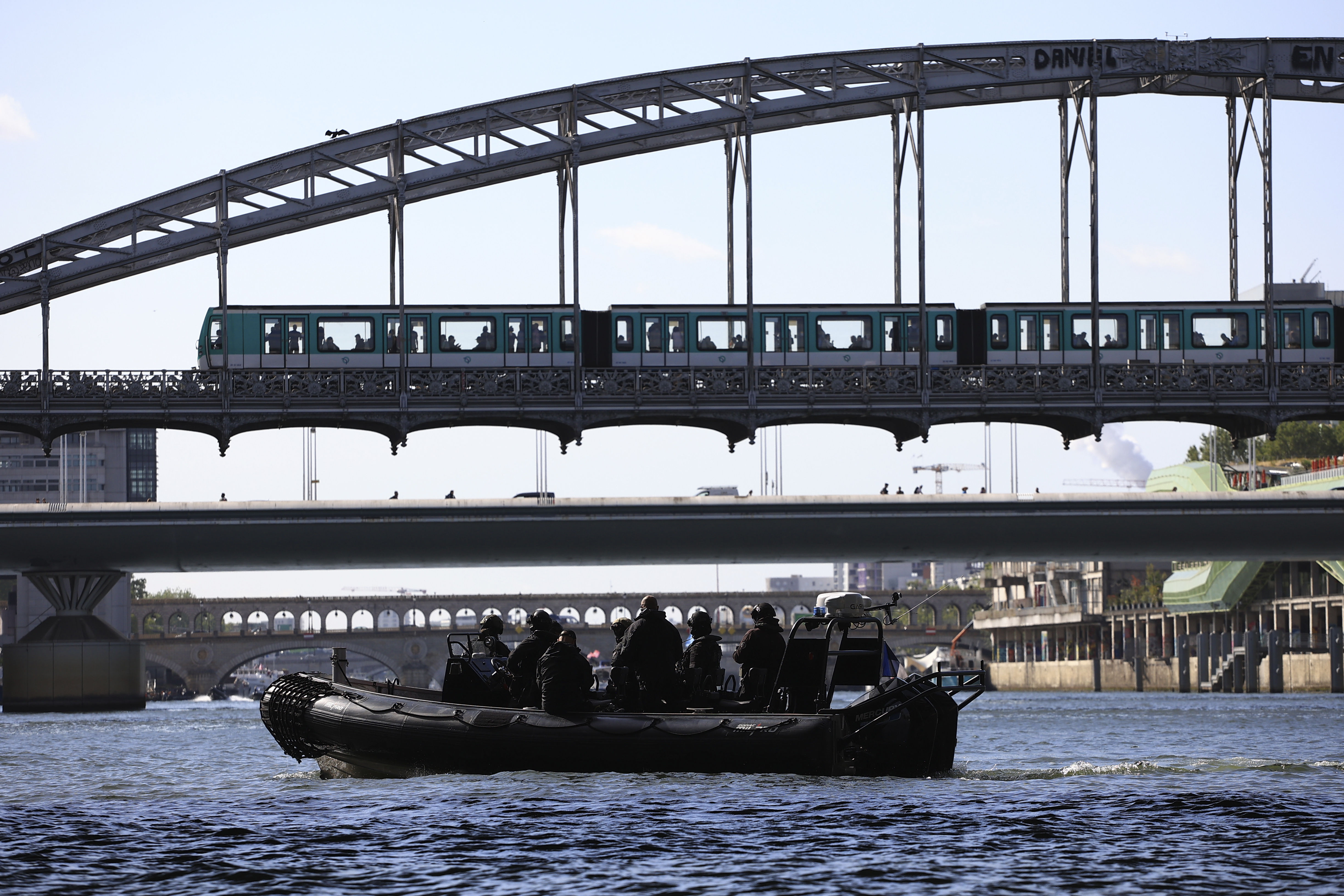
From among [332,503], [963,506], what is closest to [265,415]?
[332,503]

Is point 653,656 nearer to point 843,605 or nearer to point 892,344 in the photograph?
point 843,605

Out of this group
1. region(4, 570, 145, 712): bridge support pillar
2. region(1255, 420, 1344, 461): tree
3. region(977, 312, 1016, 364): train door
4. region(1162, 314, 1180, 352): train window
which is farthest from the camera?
region(1255, 420, 1344, 461): tree

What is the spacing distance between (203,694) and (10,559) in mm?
87376

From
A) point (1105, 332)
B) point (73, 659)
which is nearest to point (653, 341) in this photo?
point (1105, 332)

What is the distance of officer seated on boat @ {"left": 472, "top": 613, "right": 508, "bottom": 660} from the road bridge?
Answer: 36.9 metres

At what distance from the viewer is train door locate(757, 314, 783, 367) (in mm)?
62438

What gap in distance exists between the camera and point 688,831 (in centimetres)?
2219

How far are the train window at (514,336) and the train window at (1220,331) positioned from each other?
21.8 metres

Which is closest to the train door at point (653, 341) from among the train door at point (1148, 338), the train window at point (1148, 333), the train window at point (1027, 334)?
the train window at point (1027, 334)

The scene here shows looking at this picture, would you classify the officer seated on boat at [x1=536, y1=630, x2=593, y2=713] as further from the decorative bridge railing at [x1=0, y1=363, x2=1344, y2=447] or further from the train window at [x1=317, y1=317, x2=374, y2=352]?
the train window at [x1=317, y1=317, x2=374, y2=352]

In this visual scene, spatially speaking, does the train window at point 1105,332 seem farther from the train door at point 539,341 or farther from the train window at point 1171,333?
the train door at point 539,341

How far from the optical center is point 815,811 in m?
23.7

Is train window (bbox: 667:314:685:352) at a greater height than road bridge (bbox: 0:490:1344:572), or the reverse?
train window (bbox: 667:314:685:352)

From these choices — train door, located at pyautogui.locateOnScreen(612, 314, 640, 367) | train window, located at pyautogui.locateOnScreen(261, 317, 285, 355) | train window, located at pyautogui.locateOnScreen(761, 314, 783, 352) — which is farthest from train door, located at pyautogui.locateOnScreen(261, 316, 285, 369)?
train window, located at pyautogui.locateOnScreen(761, 314, 783, 352)
